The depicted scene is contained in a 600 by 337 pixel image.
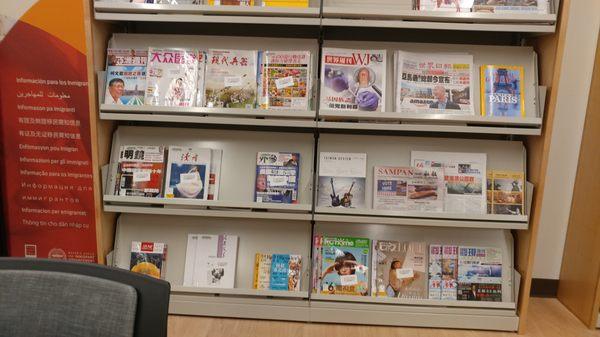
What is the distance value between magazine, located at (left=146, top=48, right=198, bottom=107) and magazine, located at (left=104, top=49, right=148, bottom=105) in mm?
46

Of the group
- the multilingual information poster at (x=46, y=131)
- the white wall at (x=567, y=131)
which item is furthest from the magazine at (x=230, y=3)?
the white wall at (x=567, y=131)

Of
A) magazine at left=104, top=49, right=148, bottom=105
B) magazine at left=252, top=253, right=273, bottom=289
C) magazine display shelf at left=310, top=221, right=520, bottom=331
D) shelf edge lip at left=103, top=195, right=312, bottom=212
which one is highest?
magazine at left=104, top=49, right=148, bottom=105

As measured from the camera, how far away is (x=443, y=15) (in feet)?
6.88

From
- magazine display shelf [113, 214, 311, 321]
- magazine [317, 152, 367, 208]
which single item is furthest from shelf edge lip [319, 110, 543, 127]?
magazine display shelf [113, 214, 311, 321]

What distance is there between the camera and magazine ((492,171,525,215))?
2260 mm

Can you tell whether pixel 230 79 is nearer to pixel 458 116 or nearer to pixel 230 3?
pixel 230 3

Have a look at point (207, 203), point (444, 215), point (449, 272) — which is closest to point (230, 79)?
point (207, 203)

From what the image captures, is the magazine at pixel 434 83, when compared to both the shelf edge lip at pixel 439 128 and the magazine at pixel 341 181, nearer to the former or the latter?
the shelf edge lip at pixel 439 128

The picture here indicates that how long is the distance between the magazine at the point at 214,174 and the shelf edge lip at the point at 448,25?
830 mm

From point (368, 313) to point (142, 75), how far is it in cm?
163

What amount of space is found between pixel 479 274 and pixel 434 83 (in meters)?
0.98

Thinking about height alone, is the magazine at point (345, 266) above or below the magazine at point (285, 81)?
below

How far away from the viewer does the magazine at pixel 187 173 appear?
7.63 feet

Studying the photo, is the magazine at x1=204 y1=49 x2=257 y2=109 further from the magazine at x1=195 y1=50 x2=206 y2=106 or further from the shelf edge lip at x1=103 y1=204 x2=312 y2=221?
the shelf edge lip at x1=103 y1=204 x2=312 y2=221
